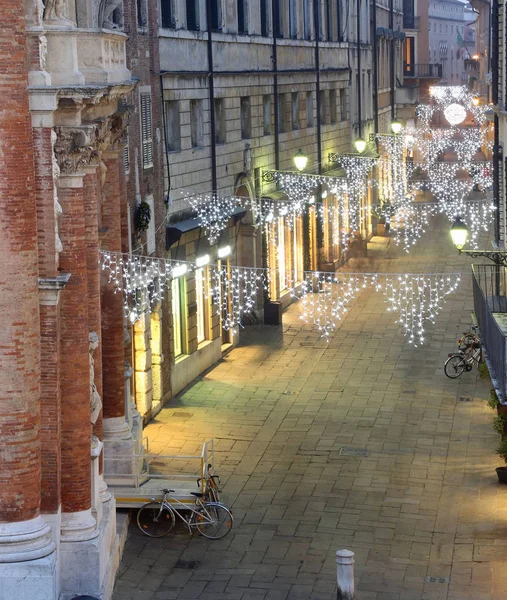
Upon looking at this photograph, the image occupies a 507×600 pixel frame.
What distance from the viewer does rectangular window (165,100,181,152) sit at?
101 ft

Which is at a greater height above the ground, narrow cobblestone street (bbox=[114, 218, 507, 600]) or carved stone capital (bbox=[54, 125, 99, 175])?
carved stone capital (bbox=[54, 125, 99, 175])

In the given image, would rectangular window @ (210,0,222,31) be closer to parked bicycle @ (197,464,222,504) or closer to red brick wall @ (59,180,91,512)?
parked bicycle @ (197,464,222,504)

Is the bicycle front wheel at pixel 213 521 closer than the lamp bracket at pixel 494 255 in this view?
Yes

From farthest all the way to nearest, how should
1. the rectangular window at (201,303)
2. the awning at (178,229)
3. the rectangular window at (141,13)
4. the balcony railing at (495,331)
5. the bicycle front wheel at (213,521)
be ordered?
the rectangular window at (201,303), the awning at (178,229), the rectangular window at (141,13), the bicycle front wheel at (213,521), the balcony railing at (495,331)

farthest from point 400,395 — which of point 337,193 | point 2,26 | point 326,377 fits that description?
point 337,193

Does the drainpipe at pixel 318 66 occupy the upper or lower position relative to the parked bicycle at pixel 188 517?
upper

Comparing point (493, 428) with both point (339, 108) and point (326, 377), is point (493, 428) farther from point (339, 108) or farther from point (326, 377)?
point (339, 108)

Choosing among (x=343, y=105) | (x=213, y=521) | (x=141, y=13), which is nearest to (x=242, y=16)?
(x=141, y=13)

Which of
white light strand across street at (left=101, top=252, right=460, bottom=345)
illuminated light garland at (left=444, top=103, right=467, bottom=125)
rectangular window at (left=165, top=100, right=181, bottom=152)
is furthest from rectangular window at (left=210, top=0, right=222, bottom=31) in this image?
illuminated light garland at (left=444, top=103, right=467, bottom=125)

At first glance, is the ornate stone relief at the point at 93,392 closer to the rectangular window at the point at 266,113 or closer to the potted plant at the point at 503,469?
the potted plant at the point at 503,469

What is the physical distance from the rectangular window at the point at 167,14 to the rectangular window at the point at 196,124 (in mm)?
2457

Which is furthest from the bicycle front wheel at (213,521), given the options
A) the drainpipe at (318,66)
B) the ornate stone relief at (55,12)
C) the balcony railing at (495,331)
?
the drainpipe at (318,66)

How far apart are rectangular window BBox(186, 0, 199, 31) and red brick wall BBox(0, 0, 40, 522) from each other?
51.9 ft

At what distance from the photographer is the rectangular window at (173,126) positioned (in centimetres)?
3067
